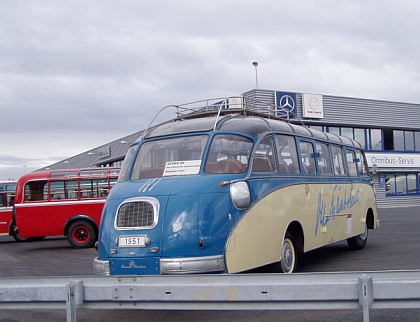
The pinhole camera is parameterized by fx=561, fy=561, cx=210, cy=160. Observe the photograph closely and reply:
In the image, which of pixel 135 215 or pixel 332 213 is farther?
pixel 332 213

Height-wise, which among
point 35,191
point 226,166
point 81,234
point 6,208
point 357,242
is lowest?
point 357,242

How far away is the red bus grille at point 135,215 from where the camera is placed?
23.2 ft

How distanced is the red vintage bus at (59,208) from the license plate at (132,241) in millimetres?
9345

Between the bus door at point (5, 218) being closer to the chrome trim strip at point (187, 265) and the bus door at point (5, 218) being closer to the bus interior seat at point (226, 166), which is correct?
the bus interior seat at point (226, 166)

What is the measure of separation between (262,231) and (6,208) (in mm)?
15426

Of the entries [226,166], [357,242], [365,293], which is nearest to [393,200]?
[357,242]

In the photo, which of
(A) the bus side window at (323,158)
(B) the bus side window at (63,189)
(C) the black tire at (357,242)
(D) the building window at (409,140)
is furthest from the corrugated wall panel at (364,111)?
(A) the bus side window at (323,158)

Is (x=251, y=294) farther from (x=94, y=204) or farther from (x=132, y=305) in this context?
(x=94, y=204)

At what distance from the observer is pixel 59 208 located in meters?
16.5

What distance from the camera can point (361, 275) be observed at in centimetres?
481

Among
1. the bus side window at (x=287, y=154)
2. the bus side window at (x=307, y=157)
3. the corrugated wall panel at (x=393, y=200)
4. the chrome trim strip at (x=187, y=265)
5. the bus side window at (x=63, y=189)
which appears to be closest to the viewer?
the chrome trim strip at (x=187, y=265)

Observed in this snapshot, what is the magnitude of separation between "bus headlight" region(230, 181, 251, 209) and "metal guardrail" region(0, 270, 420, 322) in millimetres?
2304

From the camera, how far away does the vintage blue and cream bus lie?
6922 millimetres

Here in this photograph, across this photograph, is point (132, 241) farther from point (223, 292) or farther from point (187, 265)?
point (223, 292)
